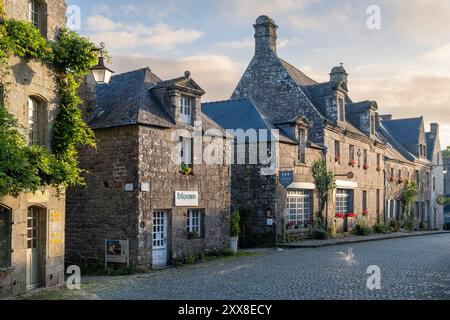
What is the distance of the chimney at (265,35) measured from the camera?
2905cm

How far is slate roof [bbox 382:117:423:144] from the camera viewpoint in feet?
142

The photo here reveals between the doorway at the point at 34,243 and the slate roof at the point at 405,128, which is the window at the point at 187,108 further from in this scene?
the slate roof at the point at 405,128

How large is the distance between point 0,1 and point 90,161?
22.7ft

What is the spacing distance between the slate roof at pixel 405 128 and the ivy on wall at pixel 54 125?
3512 cm

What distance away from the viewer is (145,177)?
53.7 feet

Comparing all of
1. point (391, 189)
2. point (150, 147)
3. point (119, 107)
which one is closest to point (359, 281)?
point (150, 147)

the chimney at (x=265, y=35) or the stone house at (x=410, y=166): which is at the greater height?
the chimney at (x=265, y=35)

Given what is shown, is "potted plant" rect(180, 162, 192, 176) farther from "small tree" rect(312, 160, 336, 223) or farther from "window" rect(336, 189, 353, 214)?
"window" rect(336, 189, 353, 214)

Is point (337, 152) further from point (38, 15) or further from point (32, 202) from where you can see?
point (32, 202)

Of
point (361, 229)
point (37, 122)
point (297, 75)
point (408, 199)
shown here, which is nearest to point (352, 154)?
point (361, 229)

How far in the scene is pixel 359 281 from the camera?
13.0 m

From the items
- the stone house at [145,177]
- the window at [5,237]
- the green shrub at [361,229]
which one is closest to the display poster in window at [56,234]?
the window at [5,237]

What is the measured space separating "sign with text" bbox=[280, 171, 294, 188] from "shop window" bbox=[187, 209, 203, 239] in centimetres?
549

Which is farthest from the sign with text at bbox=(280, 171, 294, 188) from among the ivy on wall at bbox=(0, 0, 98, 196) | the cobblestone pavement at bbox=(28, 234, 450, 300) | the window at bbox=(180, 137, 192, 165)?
the ivy on wall at bbox=(0, 0, 98, 196)
